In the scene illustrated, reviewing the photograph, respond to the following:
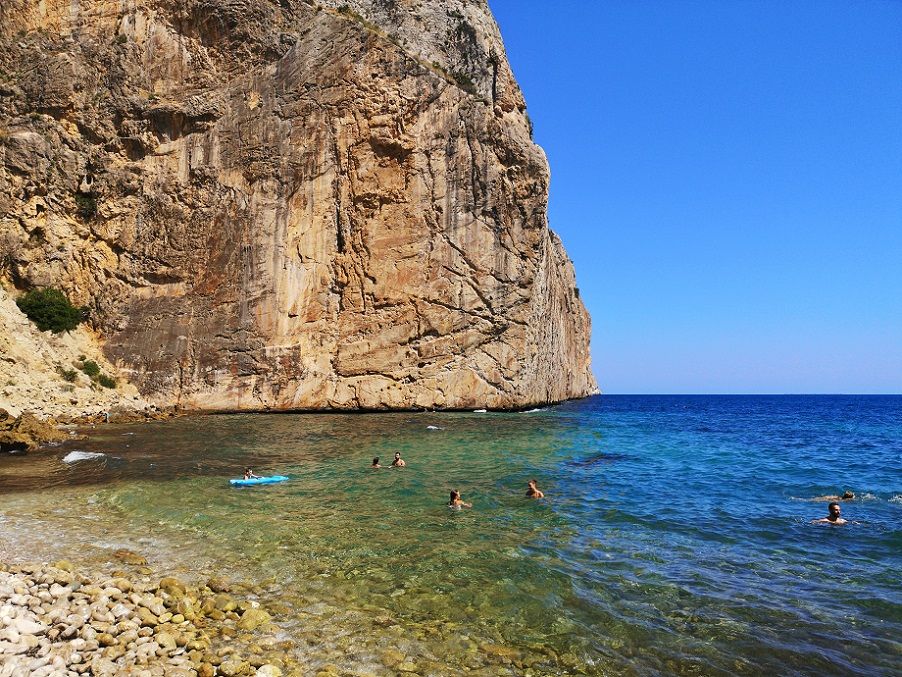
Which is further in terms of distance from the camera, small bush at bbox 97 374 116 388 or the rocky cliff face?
the rocky cliff face

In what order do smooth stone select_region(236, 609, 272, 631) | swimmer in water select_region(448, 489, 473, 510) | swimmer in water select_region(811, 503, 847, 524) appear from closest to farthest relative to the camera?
smooth stone select_region(236, 609, 272, 631) < swimmer in water select_region(811, 503, 847, 524) < swimmer in water select_region(448, 489, 473, 510)

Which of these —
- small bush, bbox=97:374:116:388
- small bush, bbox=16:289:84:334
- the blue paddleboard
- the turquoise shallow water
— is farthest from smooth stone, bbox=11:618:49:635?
small bush, bbox=16:289:84:334

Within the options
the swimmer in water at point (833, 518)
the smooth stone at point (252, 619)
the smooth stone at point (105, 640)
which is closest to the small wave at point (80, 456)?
the smooth stone at point (252, 619)

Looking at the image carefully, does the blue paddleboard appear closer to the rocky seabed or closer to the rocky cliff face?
the rocky seabed

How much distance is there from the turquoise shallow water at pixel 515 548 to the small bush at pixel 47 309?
15465 millimetres

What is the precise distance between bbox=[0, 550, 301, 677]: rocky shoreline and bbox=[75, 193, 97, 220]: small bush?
3259 cm

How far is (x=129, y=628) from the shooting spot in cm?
546

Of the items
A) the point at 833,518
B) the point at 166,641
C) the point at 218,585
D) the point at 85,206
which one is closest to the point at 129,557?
the point at 218,585

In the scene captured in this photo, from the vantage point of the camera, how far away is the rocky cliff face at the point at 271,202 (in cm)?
3309

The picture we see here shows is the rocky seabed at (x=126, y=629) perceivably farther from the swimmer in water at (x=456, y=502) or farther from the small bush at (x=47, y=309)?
the small bush at (x=47, y=309)

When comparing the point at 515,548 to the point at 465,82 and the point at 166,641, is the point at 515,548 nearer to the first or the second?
the point at 166,641

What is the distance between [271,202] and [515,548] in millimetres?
30287

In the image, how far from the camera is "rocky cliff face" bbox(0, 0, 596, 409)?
109ft

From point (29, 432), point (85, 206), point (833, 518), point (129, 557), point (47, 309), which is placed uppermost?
point (85, 206)
